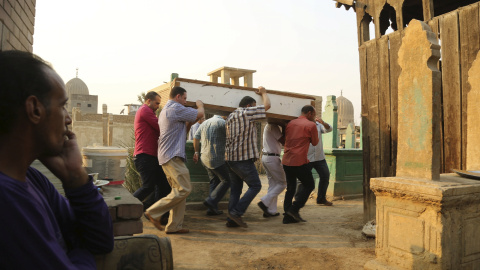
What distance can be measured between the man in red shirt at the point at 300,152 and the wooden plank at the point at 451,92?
A: 72.8 inches

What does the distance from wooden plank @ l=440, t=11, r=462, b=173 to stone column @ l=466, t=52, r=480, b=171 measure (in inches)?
6.4

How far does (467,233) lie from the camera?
3037 millimetres

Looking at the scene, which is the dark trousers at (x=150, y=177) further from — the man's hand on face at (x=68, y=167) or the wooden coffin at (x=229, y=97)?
the man's hand on face at (x=68, y=167)

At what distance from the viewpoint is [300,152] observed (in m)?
5.53

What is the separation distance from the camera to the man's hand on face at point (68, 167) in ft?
4.15

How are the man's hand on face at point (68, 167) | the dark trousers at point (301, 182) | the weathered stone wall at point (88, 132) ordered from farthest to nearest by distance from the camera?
1. the weathered stone wall at point (88, 132)
2. the dark trousers at point (301, 182)
3. the man's hand on face at point (68, 167)

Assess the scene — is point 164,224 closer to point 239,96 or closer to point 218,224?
point 218,224

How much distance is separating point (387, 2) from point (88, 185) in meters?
5.43

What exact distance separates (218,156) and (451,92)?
364cm

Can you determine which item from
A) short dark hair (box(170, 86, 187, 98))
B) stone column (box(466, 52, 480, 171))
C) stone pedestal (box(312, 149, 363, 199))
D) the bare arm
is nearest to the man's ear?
short dark hair (box(170, 86, 187, 98))

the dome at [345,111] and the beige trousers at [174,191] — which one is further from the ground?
the dome at [345,111]

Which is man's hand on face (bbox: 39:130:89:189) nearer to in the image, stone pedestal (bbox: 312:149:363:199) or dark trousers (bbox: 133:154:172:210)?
dark trousers (bbox: 133:154:172:210)

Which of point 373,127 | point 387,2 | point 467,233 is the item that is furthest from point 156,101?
point 467,233

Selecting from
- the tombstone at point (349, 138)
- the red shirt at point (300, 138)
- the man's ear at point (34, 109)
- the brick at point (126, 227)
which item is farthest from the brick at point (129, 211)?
the tombstone at point (349, 138)
